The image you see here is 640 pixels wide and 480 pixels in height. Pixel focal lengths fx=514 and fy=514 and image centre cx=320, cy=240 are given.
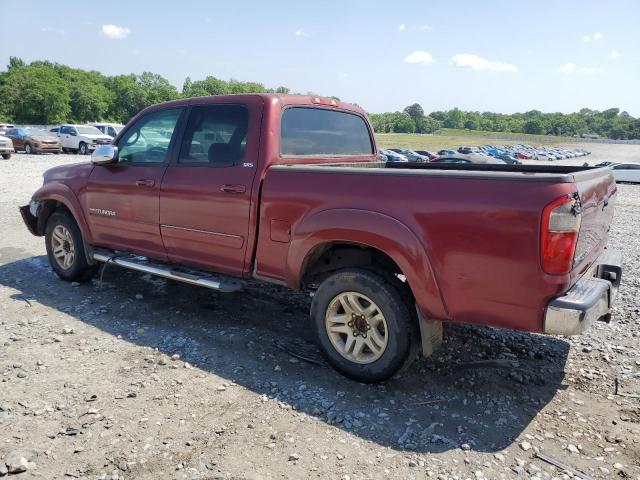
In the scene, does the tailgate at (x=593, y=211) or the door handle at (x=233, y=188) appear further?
the door handle at (x=233, y=188)

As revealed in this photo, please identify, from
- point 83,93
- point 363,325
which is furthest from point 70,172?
point 83,93

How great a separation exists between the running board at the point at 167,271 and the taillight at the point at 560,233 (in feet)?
7.97

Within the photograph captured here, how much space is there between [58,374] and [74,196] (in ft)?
7.94

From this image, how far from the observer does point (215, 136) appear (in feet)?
14.6

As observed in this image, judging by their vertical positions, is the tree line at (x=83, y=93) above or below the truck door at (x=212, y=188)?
above

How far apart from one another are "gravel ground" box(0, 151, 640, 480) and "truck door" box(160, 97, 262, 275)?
746 millimetres

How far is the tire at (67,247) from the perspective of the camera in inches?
222

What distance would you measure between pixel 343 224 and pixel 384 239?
1.03ft

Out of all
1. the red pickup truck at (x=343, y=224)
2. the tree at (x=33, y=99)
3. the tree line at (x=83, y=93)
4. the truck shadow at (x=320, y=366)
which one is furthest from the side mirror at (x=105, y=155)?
the tree at (x=33, y=99)

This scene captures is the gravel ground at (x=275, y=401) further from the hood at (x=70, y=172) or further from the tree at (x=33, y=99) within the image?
the tree at (x=33, y=99)

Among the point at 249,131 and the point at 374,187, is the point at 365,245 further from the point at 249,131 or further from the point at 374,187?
the point at 249,131

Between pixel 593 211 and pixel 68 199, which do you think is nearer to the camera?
pixel 593 211

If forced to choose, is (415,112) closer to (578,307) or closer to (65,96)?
(65,96)

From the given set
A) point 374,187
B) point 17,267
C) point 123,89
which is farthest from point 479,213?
point 123,89
